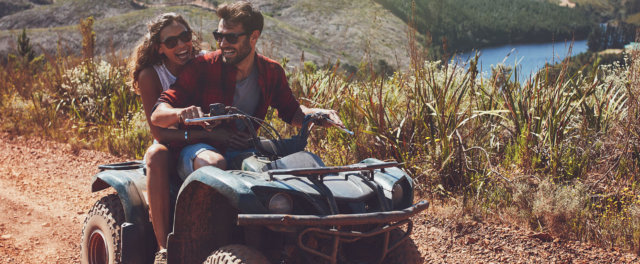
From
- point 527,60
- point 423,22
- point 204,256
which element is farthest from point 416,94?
point 204,256

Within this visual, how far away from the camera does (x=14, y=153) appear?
26.7ft

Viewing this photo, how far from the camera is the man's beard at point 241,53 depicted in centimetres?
360

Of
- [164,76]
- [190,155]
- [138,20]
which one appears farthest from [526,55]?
[138,20]

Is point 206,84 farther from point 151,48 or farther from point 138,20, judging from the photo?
point 138,20

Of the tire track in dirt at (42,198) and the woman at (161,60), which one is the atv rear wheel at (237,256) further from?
the tire track in dirt at (42,198)

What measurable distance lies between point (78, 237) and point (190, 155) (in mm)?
2399

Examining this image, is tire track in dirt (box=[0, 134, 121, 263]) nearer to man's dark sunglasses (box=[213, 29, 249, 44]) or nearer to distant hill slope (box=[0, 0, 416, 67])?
man's dark sunglasses (box=[213, 29, 249, 44])

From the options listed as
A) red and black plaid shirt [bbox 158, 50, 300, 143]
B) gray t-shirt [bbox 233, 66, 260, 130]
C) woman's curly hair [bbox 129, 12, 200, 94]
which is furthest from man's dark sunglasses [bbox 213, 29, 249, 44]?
woman's curly hair [bbox 129, 12, 200, 94]

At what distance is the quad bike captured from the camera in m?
2.69

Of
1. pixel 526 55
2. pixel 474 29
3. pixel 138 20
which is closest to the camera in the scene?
pixel 526 55

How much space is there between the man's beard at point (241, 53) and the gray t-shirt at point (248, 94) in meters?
0.16

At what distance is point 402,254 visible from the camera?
321 cm

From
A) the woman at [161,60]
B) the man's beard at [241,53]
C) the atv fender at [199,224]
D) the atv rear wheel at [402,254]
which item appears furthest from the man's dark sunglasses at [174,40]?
the atv rear wheel at [402,254]

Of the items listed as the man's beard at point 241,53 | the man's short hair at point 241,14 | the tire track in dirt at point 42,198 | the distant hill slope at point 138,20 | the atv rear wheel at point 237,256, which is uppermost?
the man's short hair at point 241,14
